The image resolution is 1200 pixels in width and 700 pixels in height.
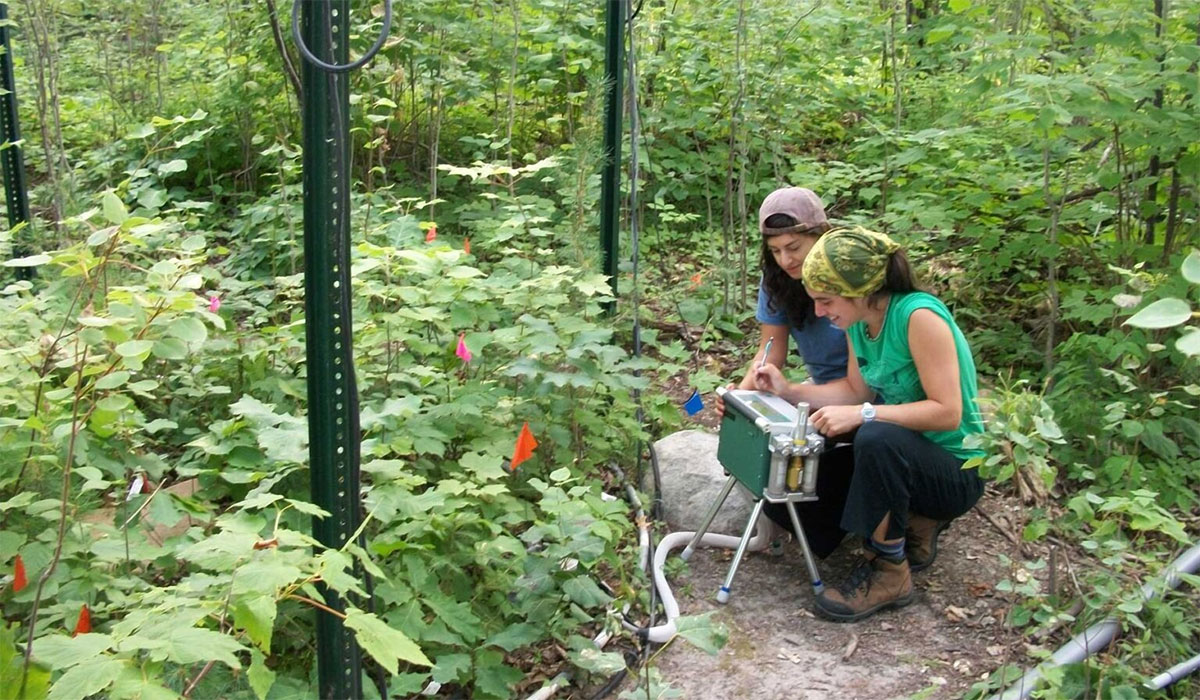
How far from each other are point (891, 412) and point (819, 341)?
23.1 inches

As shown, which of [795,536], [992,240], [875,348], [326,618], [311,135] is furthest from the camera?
[992,240]

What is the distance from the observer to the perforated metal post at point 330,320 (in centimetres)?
204

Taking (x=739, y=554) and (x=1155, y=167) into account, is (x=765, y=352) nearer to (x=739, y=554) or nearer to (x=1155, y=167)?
(x=739, y=554)

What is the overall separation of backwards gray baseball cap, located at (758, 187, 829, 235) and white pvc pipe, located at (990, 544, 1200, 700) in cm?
140

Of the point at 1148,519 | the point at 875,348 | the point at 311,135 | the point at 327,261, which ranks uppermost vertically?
the point at 311,135

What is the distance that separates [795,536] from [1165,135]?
2.10 meters

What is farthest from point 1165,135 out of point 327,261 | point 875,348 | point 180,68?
point 180,68

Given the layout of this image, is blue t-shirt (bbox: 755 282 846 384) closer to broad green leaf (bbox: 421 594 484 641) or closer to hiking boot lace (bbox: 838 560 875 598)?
hiking boot lace (bbox: 838 560 875 598)

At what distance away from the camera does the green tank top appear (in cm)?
316

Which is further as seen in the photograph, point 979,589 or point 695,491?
point 695,491

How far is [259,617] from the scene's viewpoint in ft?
6.05

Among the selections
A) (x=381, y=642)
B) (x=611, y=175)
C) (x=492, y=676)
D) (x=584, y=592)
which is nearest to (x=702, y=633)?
(x=584, y=592)

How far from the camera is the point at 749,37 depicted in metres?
5.73

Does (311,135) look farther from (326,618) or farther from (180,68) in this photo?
(180,68)
